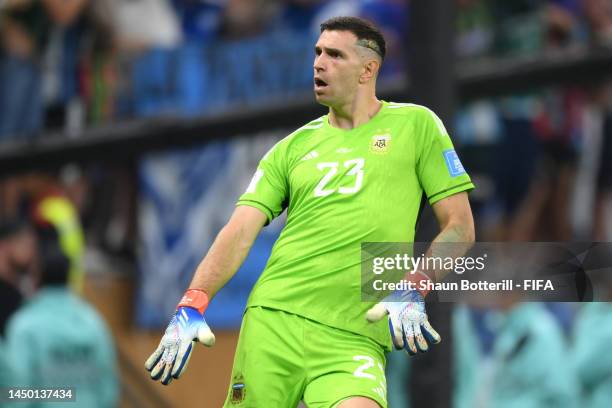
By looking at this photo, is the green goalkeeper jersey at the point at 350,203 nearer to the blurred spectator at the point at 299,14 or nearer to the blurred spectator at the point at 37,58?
the blurred spectator at the point at 299,14

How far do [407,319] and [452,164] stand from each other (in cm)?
79

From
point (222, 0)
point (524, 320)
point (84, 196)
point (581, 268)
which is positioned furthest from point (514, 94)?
point (581, 268)

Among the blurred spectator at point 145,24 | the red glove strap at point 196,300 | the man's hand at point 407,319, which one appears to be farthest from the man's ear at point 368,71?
the blurred spectator at point 145,24

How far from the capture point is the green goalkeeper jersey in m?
6.43

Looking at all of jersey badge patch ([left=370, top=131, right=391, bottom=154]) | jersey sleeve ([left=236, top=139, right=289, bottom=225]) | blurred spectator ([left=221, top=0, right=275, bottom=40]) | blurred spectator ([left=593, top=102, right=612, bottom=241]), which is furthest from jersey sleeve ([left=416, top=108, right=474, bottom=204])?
blurred spectator ([left=221, top=0, right=275, bottom=40])

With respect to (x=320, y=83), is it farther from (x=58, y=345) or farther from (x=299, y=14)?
(x=299, y=14)

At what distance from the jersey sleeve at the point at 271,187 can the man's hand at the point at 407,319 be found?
0.79 m

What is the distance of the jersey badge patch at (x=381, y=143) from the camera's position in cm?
649

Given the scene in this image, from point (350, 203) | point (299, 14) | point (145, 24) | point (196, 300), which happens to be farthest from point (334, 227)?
point (145, 24)

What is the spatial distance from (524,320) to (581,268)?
4.74 meters

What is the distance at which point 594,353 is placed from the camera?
1181cm

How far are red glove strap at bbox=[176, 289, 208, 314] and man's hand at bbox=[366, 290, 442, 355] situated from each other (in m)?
0.74

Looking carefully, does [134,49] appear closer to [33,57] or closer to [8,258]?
[33,57]

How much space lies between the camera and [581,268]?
7105 millimetres
